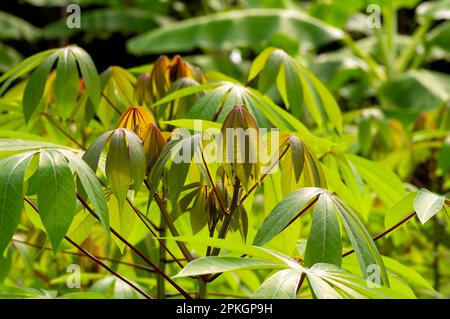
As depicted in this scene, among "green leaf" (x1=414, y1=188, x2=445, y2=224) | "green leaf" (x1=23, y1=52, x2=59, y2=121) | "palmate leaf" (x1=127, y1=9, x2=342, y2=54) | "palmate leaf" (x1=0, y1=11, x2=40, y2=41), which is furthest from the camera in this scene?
"palmate leaf" (x1=0, y1=11, x2=40, y2=41)

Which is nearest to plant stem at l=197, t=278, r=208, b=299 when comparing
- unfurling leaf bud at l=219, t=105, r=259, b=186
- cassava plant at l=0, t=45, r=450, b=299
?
cassava plant at l=0, t=45, r=450, b=299

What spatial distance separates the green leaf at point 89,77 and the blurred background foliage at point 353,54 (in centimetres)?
12

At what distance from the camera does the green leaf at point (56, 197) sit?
1.63ft

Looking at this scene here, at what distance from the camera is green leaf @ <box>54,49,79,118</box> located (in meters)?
0.78

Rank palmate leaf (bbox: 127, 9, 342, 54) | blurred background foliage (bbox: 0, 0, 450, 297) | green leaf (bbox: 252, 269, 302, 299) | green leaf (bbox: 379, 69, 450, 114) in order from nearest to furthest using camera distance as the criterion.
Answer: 1. green leaf (bbox: 252, 269, 302, 299)
2. blurred background foliage (bbox: 0, 0, 450, 297)
3. green leaf (bbox: 379, 69, 450, 114)
4. palmate leaf (bbox: 127, 9, 342, 54)

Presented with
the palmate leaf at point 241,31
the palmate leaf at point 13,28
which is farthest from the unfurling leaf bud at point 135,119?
the palmate leaf at point 13,28

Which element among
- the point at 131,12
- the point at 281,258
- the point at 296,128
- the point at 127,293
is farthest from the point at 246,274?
the point at 131,12

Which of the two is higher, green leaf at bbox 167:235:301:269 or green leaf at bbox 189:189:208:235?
green leaf at bbox 189:189:208:235

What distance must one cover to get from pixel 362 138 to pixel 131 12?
4676mm

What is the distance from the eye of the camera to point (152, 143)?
602 mm

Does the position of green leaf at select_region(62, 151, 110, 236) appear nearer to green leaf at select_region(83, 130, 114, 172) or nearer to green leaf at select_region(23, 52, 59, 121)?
green leaf at select_region(83, 130, 114, 172)

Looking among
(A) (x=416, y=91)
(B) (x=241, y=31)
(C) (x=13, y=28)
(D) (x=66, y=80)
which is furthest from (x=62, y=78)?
(C) (x=13, y=28)

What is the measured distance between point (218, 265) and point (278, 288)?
0.15 ft

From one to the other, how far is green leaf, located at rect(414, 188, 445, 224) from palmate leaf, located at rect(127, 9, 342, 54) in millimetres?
3262
